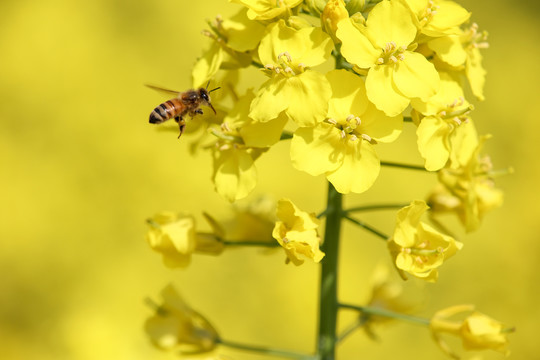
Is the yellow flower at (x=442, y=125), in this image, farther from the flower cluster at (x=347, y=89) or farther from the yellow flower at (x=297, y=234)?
the yellow flower at (x=297, y=234)

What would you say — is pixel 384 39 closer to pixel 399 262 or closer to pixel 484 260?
pixel 399 262

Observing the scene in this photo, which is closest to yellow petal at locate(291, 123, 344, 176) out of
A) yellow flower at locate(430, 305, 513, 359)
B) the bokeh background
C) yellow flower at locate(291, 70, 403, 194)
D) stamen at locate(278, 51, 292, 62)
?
yellow flower at locate(291, 70, 403, 194)

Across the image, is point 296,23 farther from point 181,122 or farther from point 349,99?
point 181,122

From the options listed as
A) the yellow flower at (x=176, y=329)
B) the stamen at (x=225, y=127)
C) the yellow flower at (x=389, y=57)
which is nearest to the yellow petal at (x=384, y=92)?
the yellow flower at (x=389, y=57)

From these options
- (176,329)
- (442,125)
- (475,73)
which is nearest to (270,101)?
(442,125)

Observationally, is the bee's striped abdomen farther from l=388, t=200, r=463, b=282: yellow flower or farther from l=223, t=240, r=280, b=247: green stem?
l=388, t=200, r=463, b=282: yellow flower

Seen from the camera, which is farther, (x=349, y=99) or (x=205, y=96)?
(x=205, y=96)

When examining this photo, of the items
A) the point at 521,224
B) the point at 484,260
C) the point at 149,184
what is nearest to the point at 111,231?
the point at 149,184
